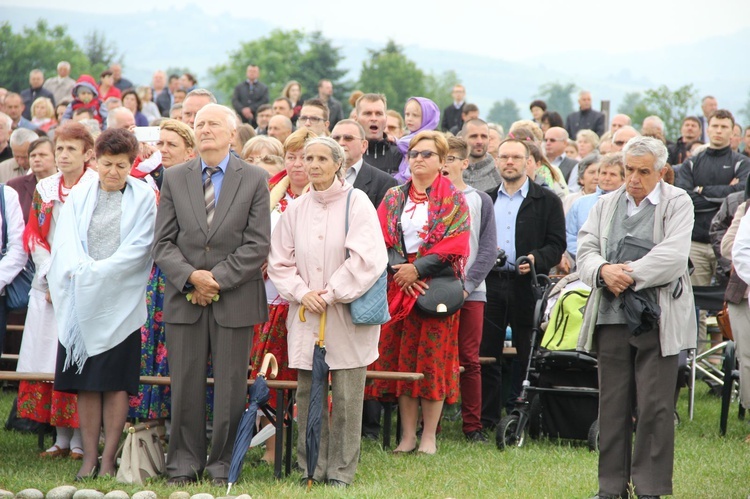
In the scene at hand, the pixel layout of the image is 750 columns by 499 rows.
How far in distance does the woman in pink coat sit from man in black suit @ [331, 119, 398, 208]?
129 centimetres

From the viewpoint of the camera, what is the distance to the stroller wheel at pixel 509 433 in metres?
7.84

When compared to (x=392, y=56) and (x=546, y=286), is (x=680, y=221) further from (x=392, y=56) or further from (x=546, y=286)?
(x=392, y=56)

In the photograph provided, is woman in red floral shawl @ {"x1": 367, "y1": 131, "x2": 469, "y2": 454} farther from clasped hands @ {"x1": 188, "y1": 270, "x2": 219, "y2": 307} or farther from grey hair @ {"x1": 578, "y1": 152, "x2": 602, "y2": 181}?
grey hair @ {"x1": 578, "y1": 152, "x2": 602, "y2": 181}

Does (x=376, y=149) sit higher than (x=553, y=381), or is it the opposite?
(x=376, y=149)

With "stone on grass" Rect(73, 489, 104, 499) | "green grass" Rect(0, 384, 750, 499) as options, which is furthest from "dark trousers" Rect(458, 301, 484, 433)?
"stone on grass" Rect(73, 489, 104, 499)

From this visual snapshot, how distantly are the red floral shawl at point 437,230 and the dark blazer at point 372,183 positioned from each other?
0.47 metres

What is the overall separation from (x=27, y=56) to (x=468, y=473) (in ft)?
299

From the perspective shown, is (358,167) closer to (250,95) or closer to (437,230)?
(437,230)

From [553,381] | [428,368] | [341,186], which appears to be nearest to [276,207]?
[341,186]

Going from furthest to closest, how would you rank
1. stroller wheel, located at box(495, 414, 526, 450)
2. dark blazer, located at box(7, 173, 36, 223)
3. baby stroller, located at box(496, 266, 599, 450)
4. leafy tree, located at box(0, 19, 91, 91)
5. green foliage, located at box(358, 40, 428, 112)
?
green foliage, located at box(358, 40, 428, 112), leafy tree, located at box(0, 19, 91, 91), dark blazer, located at box(7, 173, 36, 223), baby stroller, located at box(496, 266, 599, 450), stroller wheel, located at box(495, 414, 526, 450)

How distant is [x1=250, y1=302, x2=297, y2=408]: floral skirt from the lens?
23.9ft

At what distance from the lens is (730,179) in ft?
38.8

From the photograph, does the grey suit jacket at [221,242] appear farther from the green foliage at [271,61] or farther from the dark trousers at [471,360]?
the green foliage at [271,61]

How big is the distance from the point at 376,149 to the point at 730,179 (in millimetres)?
4779
